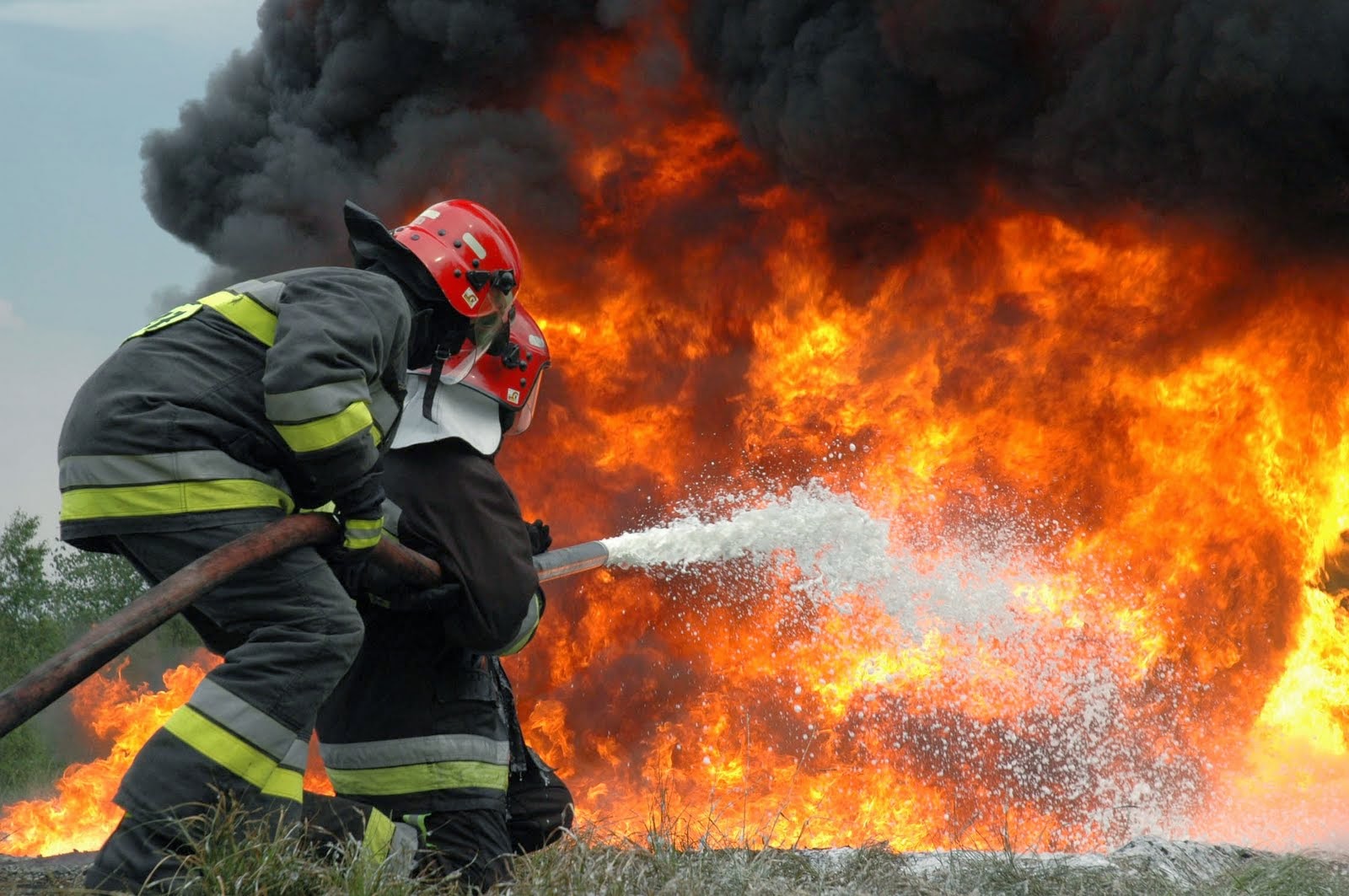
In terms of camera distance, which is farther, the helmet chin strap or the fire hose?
the helmet chin strap

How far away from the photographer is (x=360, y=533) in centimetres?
331

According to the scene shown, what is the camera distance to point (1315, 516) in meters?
8.60

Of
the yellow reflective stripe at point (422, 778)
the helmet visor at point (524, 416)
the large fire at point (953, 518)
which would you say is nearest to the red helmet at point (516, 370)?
the helmet visor at point (524, 416)

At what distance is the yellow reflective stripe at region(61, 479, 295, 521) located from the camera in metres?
3.16

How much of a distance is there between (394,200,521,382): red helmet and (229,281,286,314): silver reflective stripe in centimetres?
52

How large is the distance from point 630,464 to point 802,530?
295cm

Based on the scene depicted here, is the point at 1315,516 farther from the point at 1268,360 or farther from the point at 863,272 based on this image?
the point at 863,272

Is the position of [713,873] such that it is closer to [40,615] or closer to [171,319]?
[171,319]

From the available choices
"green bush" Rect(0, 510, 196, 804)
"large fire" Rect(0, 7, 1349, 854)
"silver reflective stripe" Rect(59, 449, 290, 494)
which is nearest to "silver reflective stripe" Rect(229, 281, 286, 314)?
"silver reflective stripe" Rect(59, 449, 290, 494)

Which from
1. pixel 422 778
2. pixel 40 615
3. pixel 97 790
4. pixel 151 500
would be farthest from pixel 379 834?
pixel 40 615

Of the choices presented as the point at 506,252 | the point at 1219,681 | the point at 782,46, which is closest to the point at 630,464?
the point at 782,46

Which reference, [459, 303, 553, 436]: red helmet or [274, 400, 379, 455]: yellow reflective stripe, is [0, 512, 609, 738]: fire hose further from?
[459, 303, 553, 436]: red helmet

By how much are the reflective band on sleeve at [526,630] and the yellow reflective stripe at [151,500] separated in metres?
1.05

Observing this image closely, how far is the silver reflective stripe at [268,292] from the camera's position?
3393 millimetres
